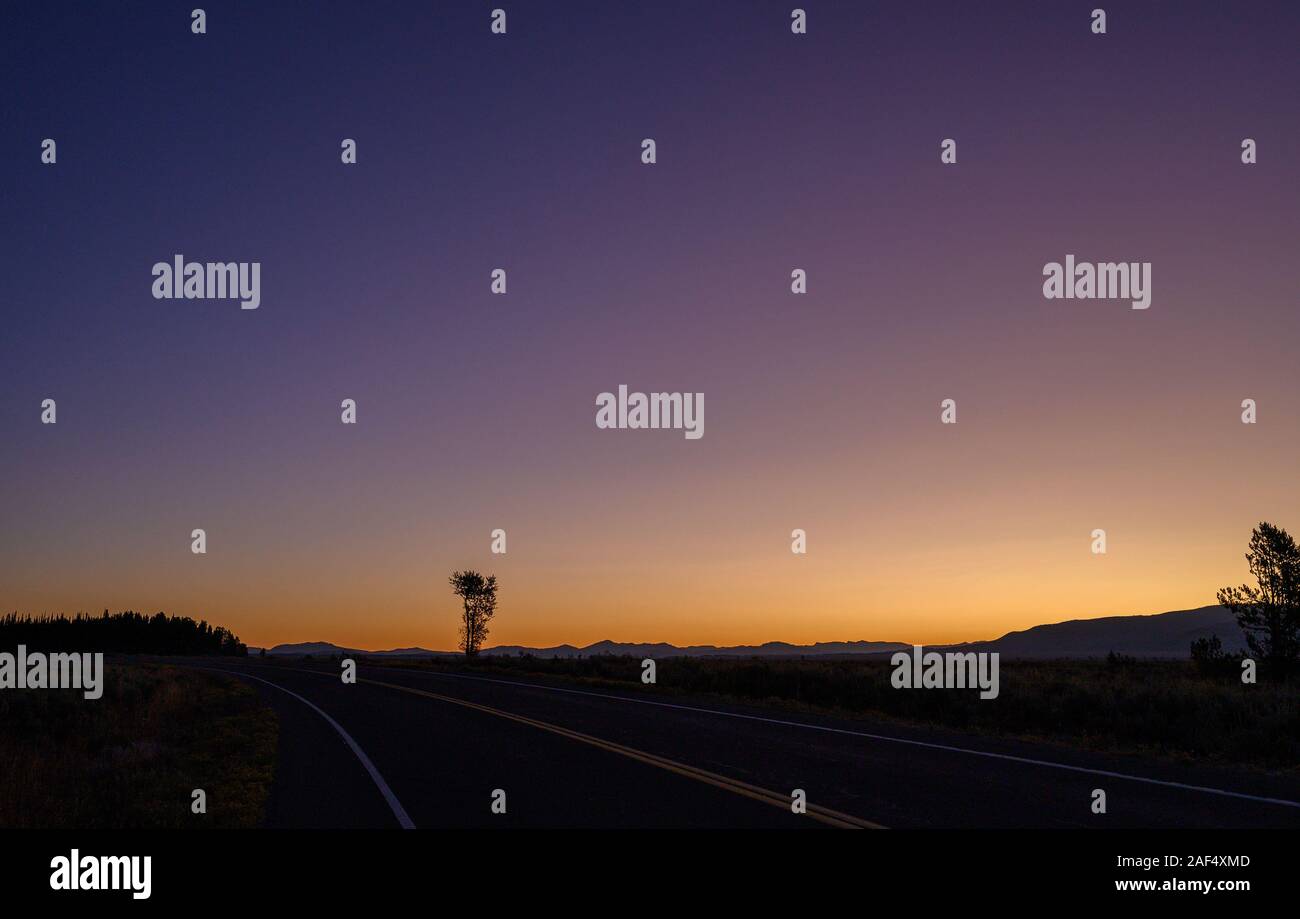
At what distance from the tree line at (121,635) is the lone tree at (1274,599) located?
137 m

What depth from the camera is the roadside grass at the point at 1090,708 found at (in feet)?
47.9

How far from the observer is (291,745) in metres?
16.8

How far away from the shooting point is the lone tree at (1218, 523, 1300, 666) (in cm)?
3184

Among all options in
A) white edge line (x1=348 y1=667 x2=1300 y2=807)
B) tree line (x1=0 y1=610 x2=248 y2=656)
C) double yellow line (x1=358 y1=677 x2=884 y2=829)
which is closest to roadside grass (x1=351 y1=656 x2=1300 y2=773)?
white edge line (x1=348 y1=667 x2=1300 y2=807)

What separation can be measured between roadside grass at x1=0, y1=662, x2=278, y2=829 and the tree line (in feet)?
398

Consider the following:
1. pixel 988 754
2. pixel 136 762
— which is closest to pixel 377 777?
pixel 136 762

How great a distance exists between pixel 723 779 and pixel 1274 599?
30.7 m

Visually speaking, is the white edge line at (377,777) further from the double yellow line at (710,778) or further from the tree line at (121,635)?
the tree line at (121,635)
